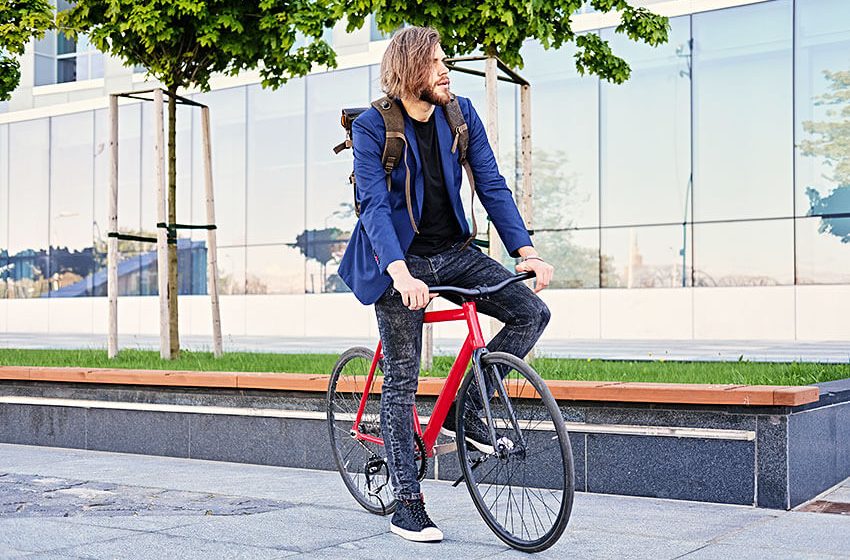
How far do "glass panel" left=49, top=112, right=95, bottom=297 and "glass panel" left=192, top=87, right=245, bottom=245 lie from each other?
439 centimetres

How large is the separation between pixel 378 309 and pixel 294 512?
115 cm

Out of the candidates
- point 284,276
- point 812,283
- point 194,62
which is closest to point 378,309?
point 194,62

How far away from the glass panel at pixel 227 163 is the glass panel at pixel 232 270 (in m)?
0.23

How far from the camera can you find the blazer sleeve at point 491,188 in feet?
15.4

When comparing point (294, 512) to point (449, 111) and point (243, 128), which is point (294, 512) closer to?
point (449, 111)

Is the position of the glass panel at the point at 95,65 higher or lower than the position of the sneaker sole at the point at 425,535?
higher

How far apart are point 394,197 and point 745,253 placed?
60.0 ft

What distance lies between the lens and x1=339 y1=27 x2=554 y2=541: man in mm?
4449

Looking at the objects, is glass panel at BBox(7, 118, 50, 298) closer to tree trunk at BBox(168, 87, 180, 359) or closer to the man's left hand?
tree trunk at BBox(168, 87, 180, 359)

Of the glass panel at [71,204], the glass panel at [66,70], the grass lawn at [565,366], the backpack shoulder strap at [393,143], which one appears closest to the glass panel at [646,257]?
the grass lawn at [565,366]

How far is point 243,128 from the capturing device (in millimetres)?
29281

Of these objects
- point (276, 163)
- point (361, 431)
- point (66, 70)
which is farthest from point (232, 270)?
point (361, 431)

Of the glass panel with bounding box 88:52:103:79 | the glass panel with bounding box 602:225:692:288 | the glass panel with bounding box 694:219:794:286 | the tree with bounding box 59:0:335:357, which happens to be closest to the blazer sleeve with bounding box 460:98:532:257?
the tree with bounding box 59:0:335:357

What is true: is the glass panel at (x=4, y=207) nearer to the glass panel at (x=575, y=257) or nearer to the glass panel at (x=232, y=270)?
the glass panel at (x=232, y=270)
